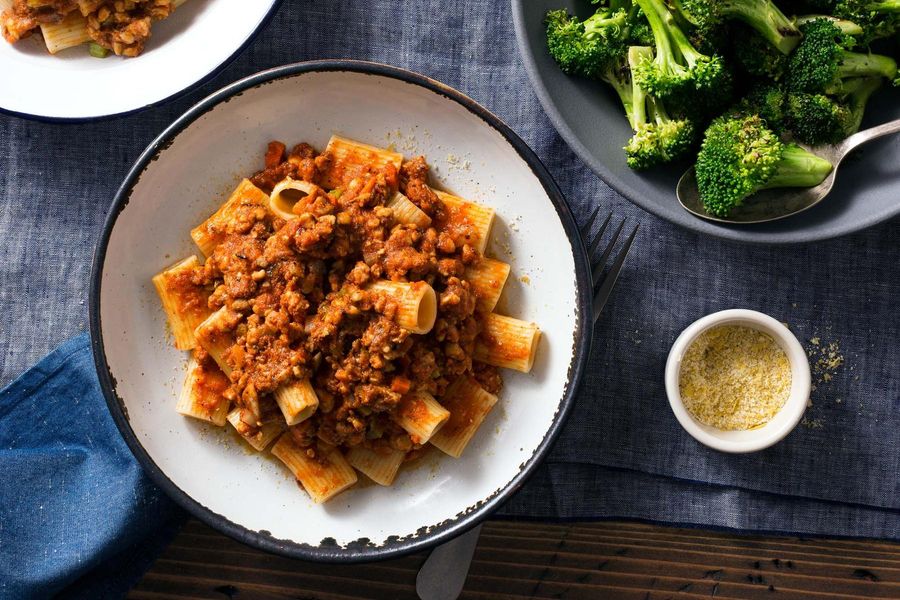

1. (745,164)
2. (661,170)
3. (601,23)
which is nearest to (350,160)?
(601,23)

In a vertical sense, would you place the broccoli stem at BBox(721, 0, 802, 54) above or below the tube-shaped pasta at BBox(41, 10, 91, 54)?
above

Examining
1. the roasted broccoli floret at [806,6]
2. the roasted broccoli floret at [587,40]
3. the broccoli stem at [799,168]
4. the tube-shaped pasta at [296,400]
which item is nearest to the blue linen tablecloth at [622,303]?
the roasted broccoli floret at [587,40]

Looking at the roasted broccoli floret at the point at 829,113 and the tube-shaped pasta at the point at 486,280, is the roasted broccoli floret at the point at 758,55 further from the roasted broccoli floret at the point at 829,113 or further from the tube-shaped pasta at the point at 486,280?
the tube-shaped pasta at the point at 486,280

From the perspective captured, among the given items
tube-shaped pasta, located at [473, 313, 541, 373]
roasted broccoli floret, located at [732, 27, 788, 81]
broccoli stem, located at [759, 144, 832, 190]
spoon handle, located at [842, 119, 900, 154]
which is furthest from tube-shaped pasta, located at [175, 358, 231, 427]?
spoon handle, located at [842, 119, 900, 154]

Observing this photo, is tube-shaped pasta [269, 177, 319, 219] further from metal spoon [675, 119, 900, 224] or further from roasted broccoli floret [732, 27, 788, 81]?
roasted broccoli floret [732, 27, 788, 81]

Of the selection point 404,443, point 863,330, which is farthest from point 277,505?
point 863,330

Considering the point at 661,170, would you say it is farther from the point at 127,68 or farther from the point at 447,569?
the point at 127,68

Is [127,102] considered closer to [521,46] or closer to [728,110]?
[521,46]
